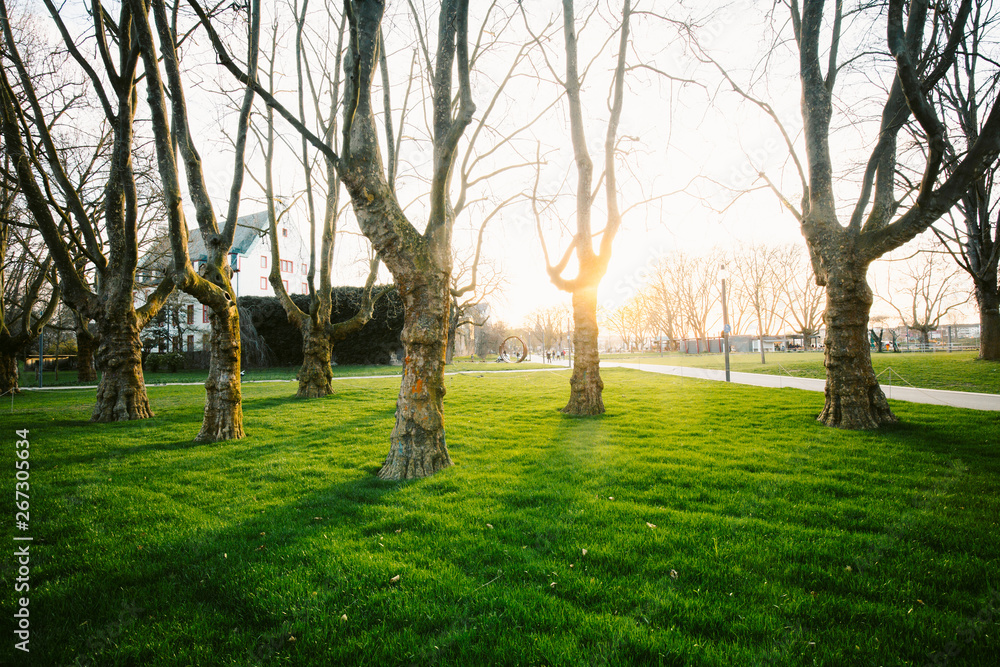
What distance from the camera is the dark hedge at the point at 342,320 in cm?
2550

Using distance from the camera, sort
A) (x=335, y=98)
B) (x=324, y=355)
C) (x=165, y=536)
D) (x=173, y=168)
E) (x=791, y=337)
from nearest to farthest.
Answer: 1. (x=165, y=536)
2. (x=173, y=168)
3. (x=335, y=98)
4. (x=324, y=355)
5. (x=791, y=337)

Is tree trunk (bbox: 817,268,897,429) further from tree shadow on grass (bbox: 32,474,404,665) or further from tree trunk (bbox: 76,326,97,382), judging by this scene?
tree trunk (bbox: 76,326,97,382)

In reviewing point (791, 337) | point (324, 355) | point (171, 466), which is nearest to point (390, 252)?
point (171, 466)

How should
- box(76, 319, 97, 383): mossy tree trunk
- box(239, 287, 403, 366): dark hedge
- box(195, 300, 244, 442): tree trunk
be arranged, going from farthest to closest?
box(239, 287, 403, 366): dark hedge → box(76, 319, 97, 383): mossy tree trunk → box(195, 300, 244, 442): tree trunk

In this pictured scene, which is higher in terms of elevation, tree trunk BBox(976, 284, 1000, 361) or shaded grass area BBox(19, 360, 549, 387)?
tree trunk BBox(976, 284, 1000, 361)

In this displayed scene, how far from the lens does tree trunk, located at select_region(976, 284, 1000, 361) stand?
15.4 m

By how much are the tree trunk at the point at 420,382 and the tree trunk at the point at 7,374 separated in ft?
60.4

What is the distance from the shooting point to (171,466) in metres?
5.32

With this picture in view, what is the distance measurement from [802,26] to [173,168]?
10110mm

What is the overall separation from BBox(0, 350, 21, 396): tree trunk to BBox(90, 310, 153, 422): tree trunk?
413 inches

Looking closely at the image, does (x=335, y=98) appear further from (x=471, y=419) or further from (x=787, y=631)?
(x=787, y=631)

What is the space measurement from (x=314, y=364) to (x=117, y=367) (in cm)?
429

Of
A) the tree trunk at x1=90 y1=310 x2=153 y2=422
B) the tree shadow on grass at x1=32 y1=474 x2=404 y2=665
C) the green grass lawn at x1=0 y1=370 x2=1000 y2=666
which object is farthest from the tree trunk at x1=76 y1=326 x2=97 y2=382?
the tree shadow on grass at x1=32 y1=474 x2=404 y2=665

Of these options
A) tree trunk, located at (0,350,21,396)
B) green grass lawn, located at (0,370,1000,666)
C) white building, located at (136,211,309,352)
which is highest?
white building, located at (136,211,309,352)
